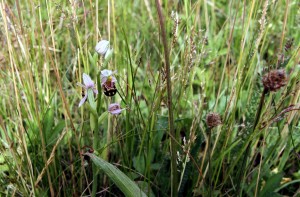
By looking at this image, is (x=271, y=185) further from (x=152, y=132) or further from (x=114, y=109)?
(x=114, y=109)

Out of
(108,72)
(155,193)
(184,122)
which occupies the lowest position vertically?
(155,193)

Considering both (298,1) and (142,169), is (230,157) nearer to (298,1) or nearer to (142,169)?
(142,169)

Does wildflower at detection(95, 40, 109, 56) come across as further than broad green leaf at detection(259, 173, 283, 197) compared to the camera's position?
No

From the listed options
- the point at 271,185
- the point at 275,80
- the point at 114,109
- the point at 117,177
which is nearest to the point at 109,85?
the point at 114,109

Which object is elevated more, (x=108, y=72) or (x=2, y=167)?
(x=108, y=72)

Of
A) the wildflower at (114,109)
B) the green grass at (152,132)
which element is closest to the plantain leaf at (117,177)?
the green grass at (152,132)

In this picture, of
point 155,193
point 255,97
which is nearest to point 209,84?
point 255,97

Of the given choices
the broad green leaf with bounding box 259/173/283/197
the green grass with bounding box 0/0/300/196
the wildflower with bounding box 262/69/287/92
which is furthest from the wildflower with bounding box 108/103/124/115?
the broad green leaf with bounding box 259/173/283/197

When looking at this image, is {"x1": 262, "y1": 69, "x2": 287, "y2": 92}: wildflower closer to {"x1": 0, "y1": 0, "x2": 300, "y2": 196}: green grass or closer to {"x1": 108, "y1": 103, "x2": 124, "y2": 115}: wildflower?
{"x1": 0, "y1": 0, "x2": 300, "y2": 196}: green grass
